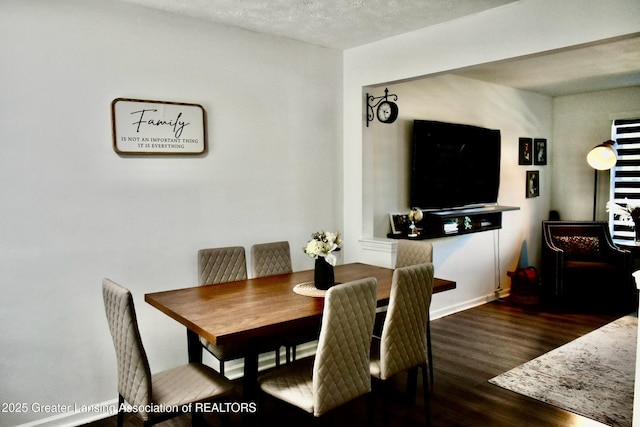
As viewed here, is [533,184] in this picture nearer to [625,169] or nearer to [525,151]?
[525,151]

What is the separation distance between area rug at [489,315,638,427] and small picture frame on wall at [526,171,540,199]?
2.53m

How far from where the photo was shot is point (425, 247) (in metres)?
3.57

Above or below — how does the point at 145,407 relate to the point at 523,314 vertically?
above

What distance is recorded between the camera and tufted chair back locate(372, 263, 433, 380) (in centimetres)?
255

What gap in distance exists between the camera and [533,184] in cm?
667

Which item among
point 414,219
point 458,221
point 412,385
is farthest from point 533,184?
point 412,385

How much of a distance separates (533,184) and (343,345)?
5.33 metres

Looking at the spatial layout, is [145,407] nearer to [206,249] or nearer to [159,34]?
[206,249]

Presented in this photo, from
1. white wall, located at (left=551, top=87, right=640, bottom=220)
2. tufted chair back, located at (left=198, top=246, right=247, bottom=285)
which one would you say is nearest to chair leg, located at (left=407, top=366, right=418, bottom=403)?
tufted chair back, located at (left=198, top=246, right=247, bottom=285)

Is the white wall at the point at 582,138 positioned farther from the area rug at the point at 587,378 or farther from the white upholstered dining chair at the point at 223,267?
the white upholstered dining chair at the point at 223,267

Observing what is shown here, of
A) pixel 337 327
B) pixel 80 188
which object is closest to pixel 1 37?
pixel 80 188

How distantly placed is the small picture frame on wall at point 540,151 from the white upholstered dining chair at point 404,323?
4.75m

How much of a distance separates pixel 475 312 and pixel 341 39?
10.7ft

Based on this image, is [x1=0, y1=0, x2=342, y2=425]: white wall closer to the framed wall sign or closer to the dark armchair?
the framed wall sign
